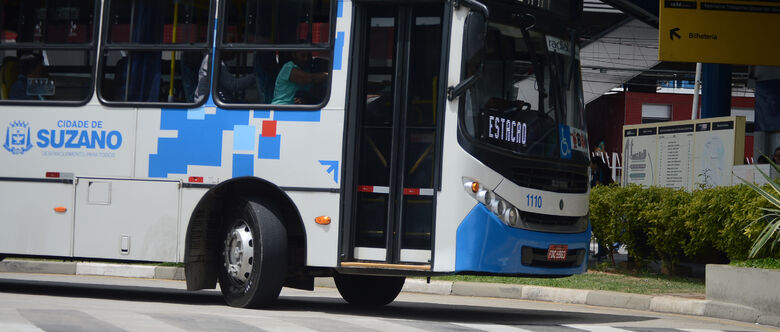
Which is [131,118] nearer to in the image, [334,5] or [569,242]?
[334,5]

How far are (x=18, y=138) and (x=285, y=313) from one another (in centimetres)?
339

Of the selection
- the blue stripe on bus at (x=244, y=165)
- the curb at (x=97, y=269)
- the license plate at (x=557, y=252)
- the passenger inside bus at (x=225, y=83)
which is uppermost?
the passenger inside bus at (x=225, y=83)

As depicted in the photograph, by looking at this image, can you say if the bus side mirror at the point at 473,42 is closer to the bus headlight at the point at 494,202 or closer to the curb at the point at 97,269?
the bus headlight at the point at 494,202

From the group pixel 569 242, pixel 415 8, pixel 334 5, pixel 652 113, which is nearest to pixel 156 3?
pixel 334 5

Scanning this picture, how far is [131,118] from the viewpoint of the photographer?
1149 centimetres

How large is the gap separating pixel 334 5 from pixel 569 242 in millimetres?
3043

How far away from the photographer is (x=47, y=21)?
39.1 ft

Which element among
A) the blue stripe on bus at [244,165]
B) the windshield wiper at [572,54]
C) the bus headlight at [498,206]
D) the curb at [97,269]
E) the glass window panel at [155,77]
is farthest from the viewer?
the curb at [97,269]

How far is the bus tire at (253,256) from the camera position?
1075cm

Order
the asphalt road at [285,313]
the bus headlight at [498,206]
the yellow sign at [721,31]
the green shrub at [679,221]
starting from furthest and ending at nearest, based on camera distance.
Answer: the yellow sign at [721,31] → the green shrub at [679,221] → the bus headlight at [498,206] → the asphalt road at [285,313]

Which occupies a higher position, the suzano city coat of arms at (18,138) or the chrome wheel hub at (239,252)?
the suzano city coat of arms at (18,138)

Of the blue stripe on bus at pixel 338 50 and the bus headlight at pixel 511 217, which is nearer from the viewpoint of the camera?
the bus headlight at pixel 511 217

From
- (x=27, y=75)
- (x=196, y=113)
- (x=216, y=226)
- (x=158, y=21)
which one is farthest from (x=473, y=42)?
(x=27, y=75)

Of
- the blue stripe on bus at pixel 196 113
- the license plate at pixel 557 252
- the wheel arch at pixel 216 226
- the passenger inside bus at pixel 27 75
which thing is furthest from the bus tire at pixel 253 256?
the passenger inside bus at pixel 27 75
